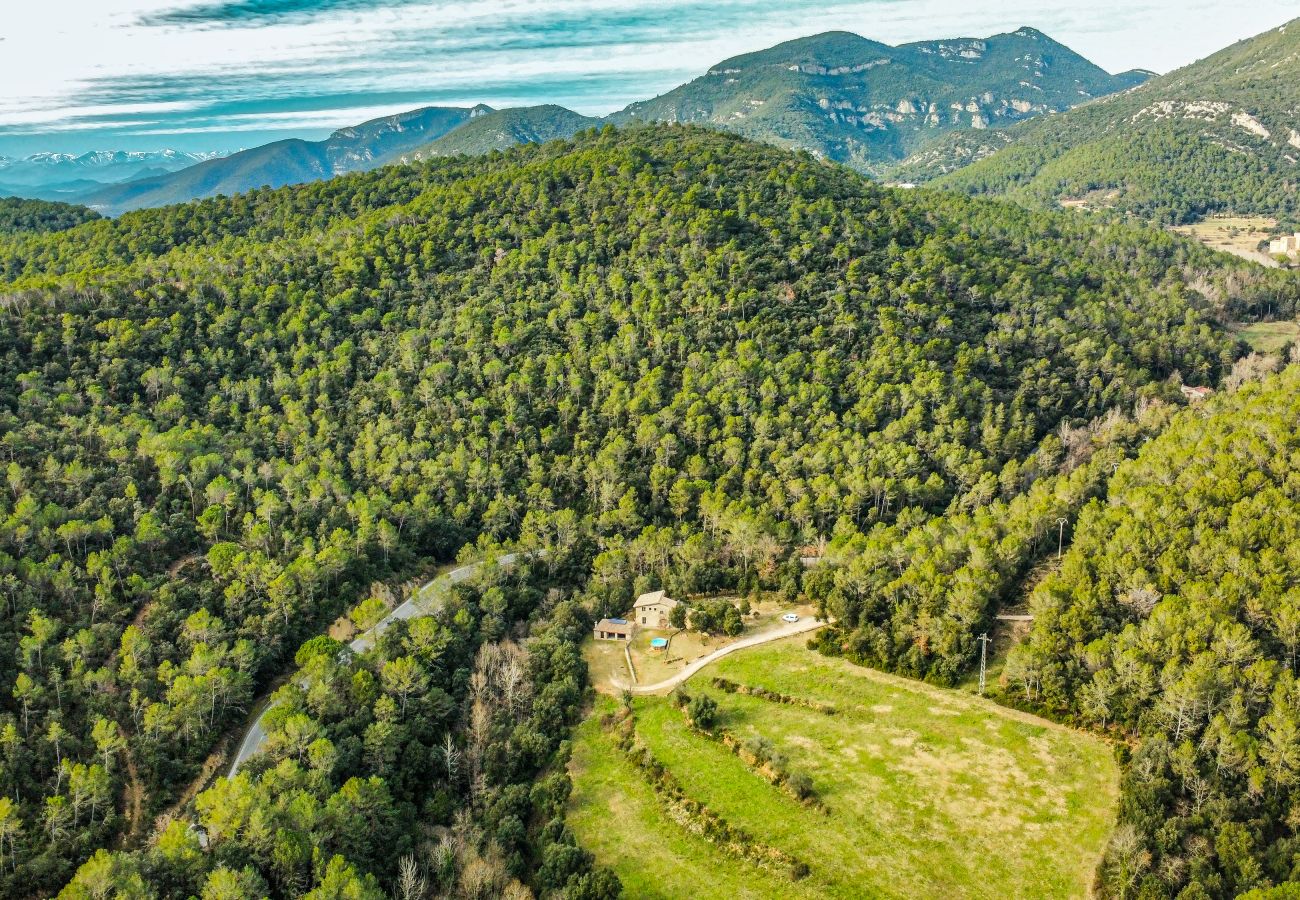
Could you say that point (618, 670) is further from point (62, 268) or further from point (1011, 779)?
point (62, 268)

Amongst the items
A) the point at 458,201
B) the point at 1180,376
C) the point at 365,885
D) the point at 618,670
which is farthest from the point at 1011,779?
the point at 458,201

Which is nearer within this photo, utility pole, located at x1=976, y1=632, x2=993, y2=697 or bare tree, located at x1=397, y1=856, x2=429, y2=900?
bare tree, located at x1=397, y1=856, x2=429, y2=900

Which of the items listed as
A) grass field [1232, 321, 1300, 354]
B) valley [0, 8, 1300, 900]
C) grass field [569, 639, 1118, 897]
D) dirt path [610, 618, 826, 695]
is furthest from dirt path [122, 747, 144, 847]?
grass field [1232, 321, 1300, 354]

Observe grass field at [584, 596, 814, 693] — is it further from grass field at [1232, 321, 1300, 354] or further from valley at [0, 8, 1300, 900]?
grass field at [1232, 321, 1300, 354]

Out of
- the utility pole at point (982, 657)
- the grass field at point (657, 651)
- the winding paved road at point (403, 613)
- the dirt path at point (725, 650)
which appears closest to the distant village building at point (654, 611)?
the grass field at point (657, 651)

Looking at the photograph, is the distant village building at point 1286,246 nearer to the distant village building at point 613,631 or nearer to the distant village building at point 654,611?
the distant village building at point 654,611

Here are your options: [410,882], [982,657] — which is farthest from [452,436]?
[982,657]
